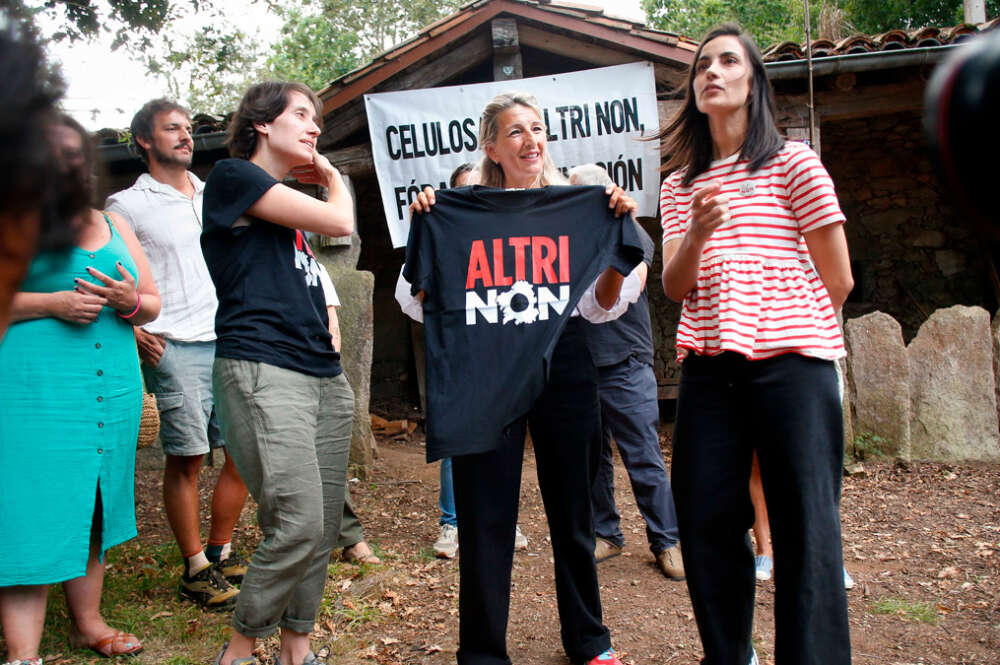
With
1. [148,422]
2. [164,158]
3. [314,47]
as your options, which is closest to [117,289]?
[148,422]

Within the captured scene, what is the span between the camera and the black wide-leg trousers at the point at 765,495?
6.81ft

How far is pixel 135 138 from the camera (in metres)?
3.67

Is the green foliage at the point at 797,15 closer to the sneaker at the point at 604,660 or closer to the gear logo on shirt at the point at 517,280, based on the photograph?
the gear logo on shirt at the point at 517,280

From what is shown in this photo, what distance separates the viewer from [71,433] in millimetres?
2652

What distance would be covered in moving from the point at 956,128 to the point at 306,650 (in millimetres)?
2587

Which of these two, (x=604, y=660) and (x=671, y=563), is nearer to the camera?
(x=604, y=660)

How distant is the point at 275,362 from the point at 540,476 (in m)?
0.95

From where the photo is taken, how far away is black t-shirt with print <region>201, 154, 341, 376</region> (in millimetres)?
2430

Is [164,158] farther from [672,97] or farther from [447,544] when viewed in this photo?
[672,97]

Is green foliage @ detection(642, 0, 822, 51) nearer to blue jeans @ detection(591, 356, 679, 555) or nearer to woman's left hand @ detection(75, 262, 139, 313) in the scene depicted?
blue jeans @ detection(591, 356, 679, 555)

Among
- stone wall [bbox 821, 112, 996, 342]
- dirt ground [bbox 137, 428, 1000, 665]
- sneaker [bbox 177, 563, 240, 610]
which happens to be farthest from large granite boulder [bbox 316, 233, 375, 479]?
stone wall [bbox 821, 112, 996, 342]

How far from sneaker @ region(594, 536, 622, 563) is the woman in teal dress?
2168 mm

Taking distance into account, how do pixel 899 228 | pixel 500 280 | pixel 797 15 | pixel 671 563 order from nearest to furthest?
pixel 500 280
pixel 671 563
pixel 899 228
pixel 797 15

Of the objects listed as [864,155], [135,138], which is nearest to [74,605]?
[135,138]
